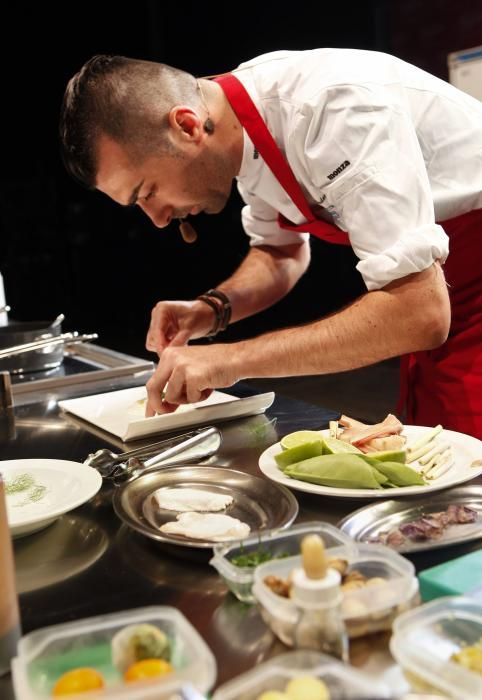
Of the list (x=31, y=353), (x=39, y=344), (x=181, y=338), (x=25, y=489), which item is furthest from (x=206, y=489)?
(x=31, y=353)

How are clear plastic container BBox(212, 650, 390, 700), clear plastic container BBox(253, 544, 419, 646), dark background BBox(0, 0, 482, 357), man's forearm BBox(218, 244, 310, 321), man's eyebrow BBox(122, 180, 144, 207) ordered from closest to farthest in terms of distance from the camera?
clear plastic container BBox(212, 650, 390, 700)
clear plastic container BBox(253, 544, 419, 646)
man's eyebrow BBox(122, 180, 144, 207)
man's forearm BBox(218, 244, 310, 321)
dark background BBox(0, 0, 482, 357)

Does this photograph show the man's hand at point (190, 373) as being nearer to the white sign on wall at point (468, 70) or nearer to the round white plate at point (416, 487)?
the round white plate at point (416, 487)

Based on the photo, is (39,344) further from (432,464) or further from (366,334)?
(432,464)

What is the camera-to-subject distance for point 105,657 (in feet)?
2.31

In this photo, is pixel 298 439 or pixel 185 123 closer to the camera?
pixel 298 439

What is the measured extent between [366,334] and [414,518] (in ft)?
1.51

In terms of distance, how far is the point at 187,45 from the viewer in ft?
20.9

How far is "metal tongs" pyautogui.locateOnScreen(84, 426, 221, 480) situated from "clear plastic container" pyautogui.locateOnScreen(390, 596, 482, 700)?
67 centimetres

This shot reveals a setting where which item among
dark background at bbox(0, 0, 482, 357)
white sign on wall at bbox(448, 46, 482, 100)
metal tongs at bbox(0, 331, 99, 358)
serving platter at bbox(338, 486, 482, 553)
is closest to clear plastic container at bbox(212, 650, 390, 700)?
serving platter at bbox(338, 486, 482, 553)

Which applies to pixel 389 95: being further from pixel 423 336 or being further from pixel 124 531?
pixel 124 531

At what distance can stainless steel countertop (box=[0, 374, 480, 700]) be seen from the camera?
31.2 inches

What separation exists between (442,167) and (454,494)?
798 millimetres

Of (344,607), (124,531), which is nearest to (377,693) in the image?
(344,607)

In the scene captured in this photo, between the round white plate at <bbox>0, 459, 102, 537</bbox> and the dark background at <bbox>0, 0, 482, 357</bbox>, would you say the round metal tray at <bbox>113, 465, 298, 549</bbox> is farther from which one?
the dark background at <bbox>0, 0, 482, 357</bbox>
